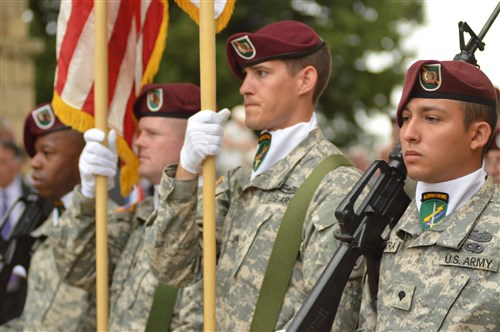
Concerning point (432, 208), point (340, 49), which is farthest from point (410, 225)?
point (340, 49)

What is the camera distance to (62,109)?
5.38m

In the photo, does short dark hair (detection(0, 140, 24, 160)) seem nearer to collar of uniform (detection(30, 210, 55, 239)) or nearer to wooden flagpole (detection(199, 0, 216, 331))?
collar of uniform (detection(30, 210, 55, 239))

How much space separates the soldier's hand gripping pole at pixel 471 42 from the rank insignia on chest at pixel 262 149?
3.41 feet

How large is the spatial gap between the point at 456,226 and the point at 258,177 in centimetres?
119

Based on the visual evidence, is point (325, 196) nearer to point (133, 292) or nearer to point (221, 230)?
point (221, 230)

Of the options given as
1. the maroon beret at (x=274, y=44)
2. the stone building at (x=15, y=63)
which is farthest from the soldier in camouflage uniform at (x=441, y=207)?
the stone building at (x=15, y=63)

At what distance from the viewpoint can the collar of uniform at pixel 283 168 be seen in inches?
161

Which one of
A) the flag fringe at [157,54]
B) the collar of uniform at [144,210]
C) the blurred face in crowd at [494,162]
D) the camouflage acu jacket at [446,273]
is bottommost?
the camouflage acu jacket at [446,273]

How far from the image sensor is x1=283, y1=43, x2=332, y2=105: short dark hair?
425 centimetres

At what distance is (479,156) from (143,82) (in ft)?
8.53

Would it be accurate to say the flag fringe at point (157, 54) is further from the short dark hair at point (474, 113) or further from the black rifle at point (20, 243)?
the short dark hair at point (474, 113)

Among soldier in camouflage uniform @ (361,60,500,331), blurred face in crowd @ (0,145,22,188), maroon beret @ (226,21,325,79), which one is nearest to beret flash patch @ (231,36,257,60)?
maroon beret @ (226,21,325,79)

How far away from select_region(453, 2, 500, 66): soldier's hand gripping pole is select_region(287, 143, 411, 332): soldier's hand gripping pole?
414mm

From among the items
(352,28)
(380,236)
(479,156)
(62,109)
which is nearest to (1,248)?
(62,109)
